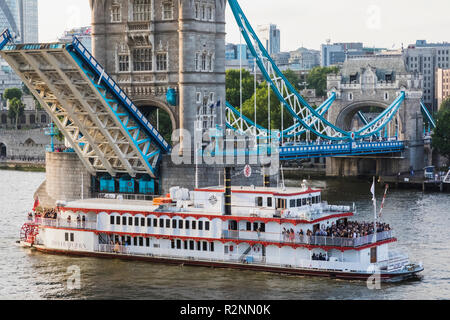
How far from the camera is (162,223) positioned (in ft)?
150

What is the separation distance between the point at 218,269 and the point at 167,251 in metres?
2.84

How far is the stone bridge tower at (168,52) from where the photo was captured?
5691cm

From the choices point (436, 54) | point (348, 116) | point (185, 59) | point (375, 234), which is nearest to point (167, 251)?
point (375, 234)

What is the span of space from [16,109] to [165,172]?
8212cm

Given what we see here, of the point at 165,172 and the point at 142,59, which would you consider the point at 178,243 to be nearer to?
the point at 165,172

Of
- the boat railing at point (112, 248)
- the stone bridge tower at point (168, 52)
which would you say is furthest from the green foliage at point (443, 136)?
the boat railing at point (112, 248)

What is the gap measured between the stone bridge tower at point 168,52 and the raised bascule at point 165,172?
7cm

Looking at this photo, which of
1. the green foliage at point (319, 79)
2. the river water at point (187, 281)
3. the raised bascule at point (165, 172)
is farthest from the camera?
the green foliage at point (319, 79)

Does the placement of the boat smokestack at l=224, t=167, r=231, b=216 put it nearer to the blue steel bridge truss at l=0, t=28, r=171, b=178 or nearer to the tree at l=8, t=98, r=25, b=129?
the blue steel bridge truss at l=0, t=28, r=171, b=178

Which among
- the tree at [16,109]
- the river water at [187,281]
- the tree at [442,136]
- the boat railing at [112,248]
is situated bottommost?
the river water at [187,281]

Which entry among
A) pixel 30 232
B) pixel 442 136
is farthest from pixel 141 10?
pixel 442 136

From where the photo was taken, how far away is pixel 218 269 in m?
43.9

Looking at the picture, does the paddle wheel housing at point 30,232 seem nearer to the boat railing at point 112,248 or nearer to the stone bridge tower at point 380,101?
the boat railing at point 112,248
